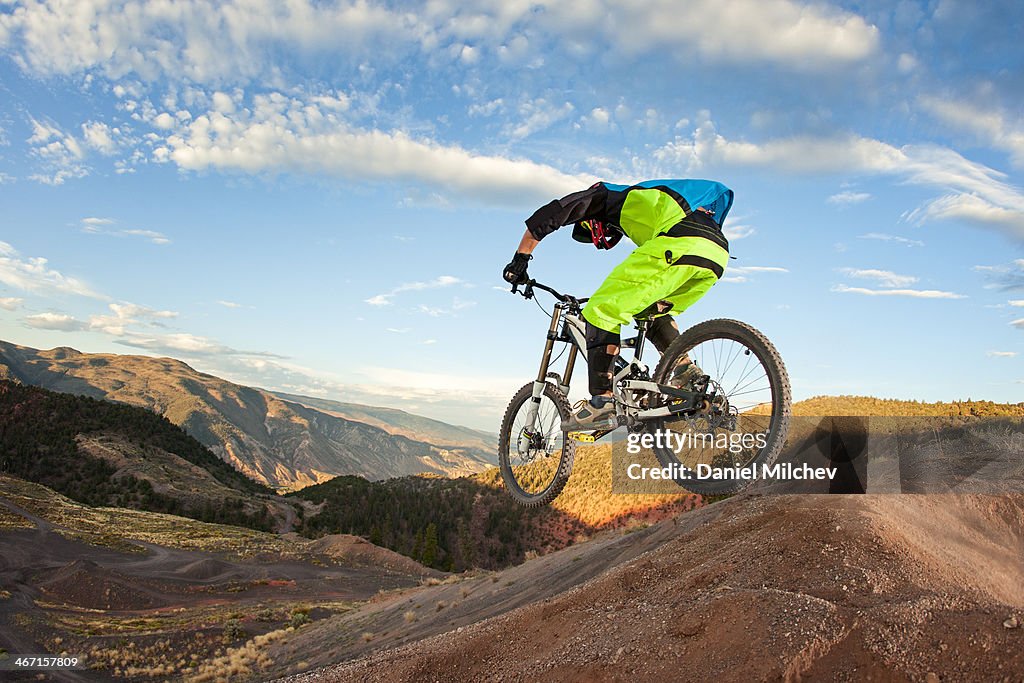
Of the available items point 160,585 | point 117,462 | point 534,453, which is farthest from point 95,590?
point 117,462

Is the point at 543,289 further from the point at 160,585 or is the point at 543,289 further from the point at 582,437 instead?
the point at 160,585

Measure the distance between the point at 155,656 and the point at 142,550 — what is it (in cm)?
4058

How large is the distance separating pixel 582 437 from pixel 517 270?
212 cm

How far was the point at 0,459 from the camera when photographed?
12481 cm

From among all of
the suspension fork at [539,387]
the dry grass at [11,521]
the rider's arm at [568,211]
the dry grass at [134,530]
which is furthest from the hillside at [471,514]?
the dry grass at [11,521]

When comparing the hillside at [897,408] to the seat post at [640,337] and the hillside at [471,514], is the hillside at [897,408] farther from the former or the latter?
the seat post at [640,337]

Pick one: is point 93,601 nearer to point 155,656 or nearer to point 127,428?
point 155,656

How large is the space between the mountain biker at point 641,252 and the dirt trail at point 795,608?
8.08ft

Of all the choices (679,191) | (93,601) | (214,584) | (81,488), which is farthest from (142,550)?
(679,191)

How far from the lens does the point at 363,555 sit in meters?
77.9

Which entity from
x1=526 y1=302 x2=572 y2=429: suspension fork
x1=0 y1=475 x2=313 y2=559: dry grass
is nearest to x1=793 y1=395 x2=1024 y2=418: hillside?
x1=526 y1=302 x2=572 y2=429: suspension fork

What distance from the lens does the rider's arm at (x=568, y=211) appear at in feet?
22.5

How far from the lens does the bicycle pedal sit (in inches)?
292

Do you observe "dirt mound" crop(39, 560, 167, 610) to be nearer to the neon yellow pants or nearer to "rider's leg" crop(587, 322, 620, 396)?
"rider's leg" crop(587, 322, 620, 396)
